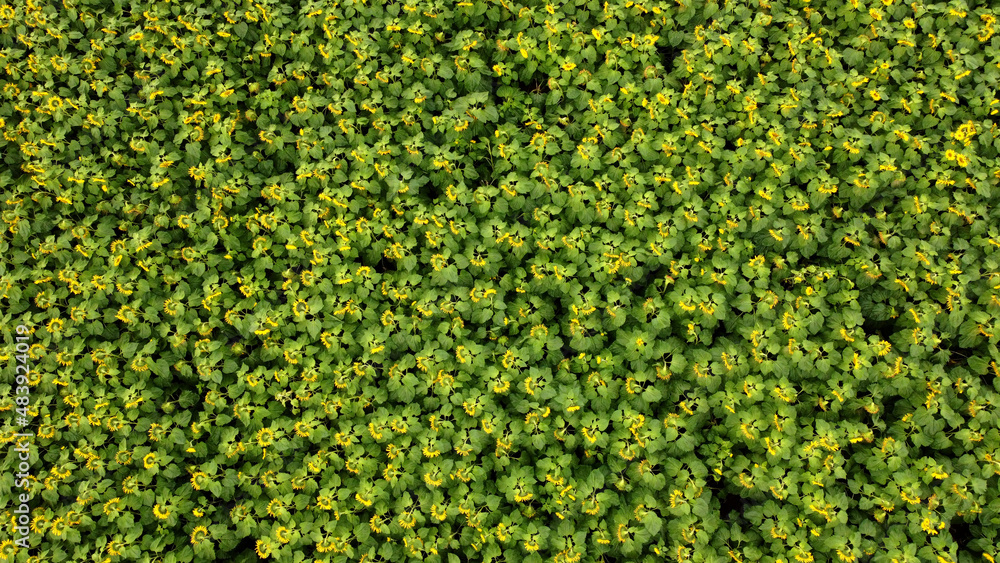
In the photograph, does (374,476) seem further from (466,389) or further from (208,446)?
(208,446)

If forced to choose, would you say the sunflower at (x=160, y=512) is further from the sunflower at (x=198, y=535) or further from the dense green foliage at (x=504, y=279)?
the sunflower at (x=198, y=535)

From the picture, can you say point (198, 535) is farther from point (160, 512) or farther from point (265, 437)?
point (265, 437)

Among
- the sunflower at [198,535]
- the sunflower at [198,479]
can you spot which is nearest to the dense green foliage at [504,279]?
the sunflower at [198,535]

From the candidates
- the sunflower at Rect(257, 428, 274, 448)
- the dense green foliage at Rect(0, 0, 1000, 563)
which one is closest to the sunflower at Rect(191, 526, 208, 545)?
the dense green foliage at Rect(0, 0, 1000, 563)

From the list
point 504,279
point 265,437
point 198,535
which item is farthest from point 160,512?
point 504,279

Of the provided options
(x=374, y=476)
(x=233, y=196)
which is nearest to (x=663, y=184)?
(x=374, y=476)

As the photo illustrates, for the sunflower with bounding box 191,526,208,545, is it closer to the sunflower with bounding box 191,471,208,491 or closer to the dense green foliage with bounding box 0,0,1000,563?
the dense green foliage with bounding box 0,0,1000,563

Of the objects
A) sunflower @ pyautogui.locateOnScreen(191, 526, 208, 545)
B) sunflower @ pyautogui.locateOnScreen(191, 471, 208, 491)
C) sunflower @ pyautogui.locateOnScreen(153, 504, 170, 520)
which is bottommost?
sunflower @ pyautogui.locateOnScreen(191, 526, 208, 545)

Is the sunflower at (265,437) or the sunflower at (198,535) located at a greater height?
the sunflower at (265,437)
